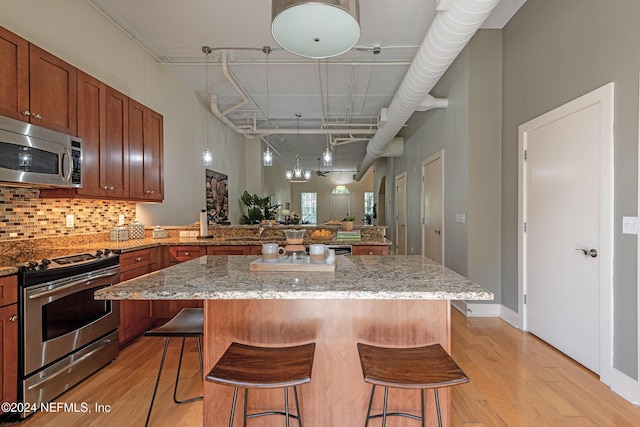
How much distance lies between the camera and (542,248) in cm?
301

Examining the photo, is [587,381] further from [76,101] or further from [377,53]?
[76,101]

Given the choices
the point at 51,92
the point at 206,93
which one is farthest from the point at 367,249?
the point at 206,93

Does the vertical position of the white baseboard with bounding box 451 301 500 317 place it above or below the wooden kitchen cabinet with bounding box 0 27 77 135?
below

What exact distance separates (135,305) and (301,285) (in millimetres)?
2461

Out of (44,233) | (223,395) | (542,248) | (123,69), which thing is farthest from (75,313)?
(542,248)

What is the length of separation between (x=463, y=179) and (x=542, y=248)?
116cm

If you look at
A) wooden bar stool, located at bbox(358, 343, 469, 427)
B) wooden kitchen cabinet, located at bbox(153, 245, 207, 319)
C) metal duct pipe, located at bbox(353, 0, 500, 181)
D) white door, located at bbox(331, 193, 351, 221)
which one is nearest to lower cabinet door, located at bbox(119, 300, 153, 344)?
wooden kitchen cabinet, located at bbox(153, 245, 207, 319)

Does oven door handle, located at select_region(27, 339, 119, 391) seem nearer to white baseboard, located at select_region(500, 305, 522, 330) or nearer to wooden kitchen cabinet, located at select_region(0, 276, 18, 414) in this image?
wooden kitchen cabinet, located at select_region(0, 276, 18, 414)

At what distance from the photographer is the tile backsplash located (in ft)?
8.07

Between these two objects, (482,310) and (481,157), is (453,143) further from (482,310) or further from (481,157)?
(482,310)

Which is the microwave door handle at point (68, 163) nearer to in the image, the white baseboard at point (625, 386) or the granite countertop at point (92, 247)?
the granite countertop at point (92, 247)

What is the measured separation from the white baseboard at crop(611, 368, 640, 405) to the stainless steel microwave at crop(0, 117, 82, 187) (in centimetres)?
414

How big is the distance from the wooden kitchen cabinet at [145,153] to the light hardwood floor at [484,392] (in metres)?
1.62

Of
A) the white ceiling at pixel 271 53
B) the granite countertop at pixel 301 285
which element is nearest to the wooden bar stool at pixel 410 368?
the granite countertop at pixel 301 285
